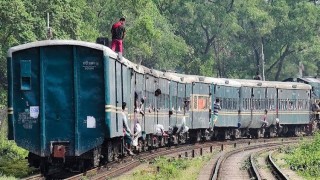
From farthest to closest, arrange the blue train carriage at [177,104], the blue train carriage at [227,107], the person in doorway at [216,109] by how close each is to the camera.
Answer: the blue train carriage at [227,107]
the person in doorway at [216,109]
the blue train carriage at [177,104]

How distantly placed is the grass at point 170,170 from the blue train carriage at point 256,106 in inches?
789

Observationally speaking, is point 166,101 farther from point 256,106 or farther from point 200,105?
point 256,106

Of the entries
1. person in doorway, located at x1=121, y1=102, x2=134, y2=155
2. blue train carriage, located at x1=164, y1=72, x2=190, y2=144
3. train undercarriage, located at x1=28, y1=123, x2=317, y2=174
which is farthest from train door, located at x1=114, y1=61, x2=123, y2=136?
blue train carriage, located at x1=164, y1=72, x2=190, y2=144

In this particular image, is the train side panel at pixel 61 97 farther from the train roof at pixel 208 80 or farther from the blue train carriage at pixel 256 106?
the blue train carriage at pixel 256 106

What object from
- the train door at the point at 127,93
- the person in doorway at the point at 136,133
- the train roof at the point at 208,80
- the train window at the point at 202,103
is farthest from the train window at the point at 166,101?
the train door at the point at 127,93

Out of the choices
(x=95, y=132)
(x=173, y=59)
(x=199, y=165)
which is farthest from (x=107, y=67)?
(x=173, y=59)

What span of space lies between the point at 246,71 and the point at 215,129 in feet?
135

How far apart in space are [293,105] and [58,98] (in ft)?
110

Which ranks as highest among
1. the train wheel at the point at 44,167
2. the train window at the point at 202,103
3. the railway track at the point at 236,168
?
the train window at the point at 202,103

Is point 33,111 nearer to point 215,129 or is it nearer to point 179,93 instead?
point 179,93

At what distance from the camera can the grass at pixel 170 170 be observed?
A: 22556mm

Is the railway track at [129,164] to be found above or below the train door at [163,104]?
below

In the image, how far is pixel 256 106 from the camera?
50.0 m

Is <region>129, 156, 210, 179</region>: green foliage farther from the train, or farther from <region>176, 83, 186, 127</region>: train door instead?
<region>176, 83, 186, 127</region>: train door
